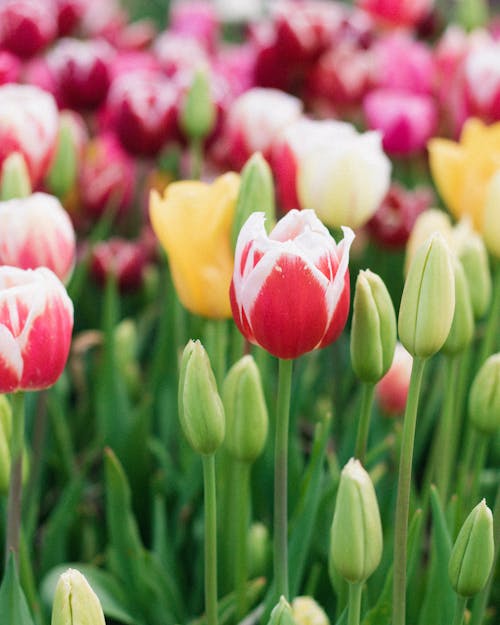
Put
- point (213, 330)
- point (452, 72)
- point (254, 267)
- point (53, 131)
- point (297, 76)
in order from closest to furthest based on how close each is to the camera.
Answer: point (254, 267) < point (213, 330) < point (53, 131) < point (297, 76) < point (452, 72)

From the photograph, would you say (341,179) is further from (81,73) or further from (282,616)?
(81,73)

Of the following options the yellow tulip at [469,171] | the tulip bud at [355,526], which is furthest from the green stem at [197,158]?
the tulip bud at [355,526]

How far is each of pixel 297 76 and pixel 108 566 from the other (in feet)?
2.87

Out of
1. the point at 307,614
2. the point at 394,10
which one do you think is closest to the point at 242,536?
the point at 307,614

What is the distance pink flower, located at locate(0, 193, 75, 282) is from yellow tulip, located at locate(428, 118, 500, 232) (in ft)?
1.14

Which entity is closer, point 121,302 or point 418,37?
point 121,302

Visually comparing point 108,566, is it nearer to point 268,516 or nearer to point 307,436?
point 268,516

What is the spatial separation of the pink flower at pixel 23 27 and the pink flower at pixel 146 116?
0.21 m

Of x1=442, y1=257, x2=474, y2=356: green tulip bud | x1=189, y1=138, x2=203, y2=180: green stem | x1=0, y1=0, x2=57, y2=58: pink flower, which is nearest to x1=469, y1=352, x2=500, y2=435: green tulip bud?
x1=442, y1=257, x2=474, y2=356: green tulip bud

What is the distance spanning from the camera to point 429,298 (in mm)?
571

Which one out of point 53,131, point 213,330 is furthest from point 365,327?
point 53,131

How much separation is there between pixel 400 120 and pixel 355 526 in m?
0.94

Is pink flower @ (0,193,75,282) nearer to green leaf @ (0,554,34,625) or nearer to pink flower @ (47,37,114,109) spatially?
green leaf @ (0,554,34,625)

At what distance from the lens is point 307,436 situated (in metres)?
1.09
